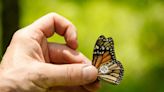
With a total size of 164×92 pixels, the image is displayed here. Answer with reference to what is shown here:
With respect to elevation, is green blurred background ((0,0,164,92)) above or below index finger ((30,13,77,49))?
below

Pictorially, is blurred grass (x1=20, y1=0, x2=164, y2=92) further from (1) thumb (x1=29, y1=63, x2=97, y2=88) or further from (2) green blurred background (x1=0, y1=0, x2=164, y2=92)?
(1) thumb (x1=29, y1=63, x2=97, y2=88)

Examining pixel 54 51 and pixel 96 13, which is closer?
pixel 54 51

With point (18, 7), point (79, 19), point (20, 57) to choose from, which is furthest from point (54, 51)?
point (79, 19)

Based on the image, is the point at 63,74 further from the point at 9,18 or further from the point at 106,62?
the point at 9,18

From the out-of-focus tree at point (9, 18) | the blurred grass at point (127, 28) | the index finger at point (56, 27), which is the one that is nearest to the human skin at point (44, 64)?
the index finger at point (56, 27)

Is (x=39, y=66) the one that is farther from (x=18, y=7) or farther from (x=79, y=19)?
(x=79, y=19)

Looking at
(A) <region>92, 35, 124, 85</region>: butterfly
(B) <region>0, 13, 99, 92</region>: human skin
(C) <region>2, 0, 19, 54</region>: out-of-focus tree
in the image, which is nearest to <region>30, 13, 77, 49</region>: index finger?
(B) <region>0, 13, 99, 92</region>: human skin

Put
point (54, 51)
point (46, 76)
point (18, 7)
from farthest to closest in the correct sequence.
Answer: point (18, 7)
point (54, 51)
point (46, 76)
